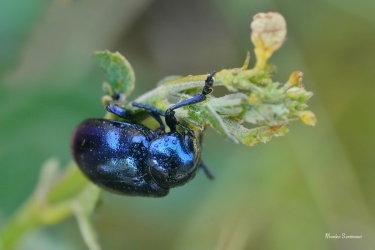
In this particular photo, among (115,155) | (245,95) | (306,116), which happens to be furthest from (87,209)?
(306,116)

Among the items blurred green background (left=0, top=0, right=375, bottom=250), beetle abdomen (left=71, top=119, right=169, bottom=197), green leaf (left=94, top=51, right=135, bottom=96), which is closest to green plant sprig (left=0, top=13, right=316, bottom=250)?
green leaf (left=94, top=51, right=135, bottom=96)

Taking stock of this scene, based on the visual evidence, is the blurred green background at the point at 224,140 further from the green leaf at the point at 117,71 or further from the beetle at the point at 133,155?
the green leaf at the point at 117,71

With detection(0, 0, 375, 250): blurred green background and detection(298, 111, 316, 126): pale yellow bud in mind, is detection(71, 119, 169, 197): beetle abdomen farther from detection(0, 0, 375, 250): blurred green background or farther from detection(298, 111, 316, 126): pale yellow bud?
detection(0, 0, 375, 250): blurred green background

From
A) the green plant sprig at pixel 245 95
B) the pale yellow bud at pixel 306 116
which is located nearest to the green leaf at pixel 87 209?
the green plant sprig at pixel 245 95

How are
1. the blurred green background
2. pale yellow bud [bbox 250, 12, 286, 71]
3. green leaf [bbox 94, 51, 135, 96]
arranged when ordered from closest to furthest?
pale yellow bud [bbox 250, 12, 286, 71] < green leaf [bbox 94, 51, 135, 96] < the blurred green background

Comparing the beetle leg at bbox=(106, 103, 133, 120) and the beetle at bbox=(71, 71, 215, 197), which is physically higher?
the beetle leg at bbox=(106, 103, 133, 120)

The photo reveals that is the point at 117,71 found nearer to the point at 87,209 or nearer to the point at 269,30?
the point at 87,209
